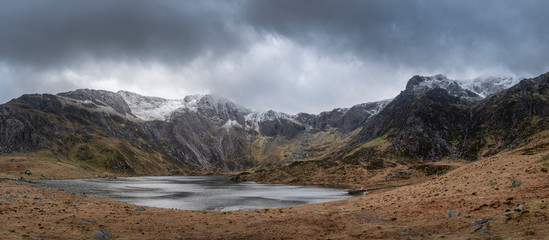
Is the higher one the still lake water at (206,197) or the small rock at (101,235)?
the small rock at (101,235)

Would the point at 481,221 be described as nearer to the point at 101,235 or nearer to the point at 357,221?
the point at 357,221

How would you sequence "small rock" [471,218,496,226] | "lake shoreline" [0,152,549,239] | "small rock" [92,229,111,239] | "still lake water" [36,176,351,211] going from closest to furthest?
"lake shoreline" [0,152,549,239]
"small rock" [471,218,496,226]
"small rock" [92,229,111,239]
"still lake water" [36,176,351,211]

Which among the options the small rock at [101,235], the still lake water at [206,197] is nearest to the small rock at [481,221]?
the small rock at [101,235]

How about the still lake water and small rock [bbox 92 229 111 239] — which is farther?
the still lake water

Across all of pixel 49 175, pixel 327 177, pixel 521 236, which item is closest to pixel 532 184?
pixel 521 236

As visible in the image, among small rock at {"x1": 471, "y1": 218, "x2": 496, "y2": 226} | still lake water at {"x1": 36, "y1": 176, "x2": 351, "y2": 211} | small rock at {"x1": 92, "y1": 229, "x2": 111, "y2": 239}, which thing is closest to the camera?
small rock at {"x1": 471, "y1": 218, "x2": 496, "y2": 226}

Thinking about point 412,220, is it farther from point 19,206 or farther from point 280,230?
point 19,206

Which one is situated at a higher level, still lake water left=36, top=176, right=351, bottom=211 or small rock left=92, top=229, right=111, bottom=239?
small rock left=92, top=229, right=111, bottom=239

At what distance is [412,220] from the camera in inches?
1277

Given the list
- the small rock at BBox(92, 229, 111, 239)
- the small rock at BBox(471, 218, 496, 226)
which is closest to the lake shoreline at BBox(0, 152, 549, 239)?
the small rock at BBox(471, 218, 496, 226)

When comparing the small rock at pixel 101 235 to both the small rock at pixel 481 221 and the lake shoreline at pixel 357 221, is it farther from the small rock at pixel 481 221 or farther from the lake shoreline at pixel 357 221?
the small rock at pixel 481 221

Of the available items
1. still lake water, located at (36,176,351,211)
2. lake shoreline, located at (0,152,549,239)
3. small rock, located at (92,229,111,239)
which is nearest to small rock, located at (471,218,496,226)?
lake shoreline, located at (0,152,549,239)

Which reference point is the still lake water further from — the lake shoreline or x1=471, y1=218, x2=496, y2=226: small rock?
x1=471, y1=218, x2=496, y2=226: small rock

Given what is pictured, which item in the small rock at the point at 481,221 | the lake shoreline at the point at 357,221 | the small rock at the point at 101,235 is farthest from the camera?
the small rock at the point at 101,235
